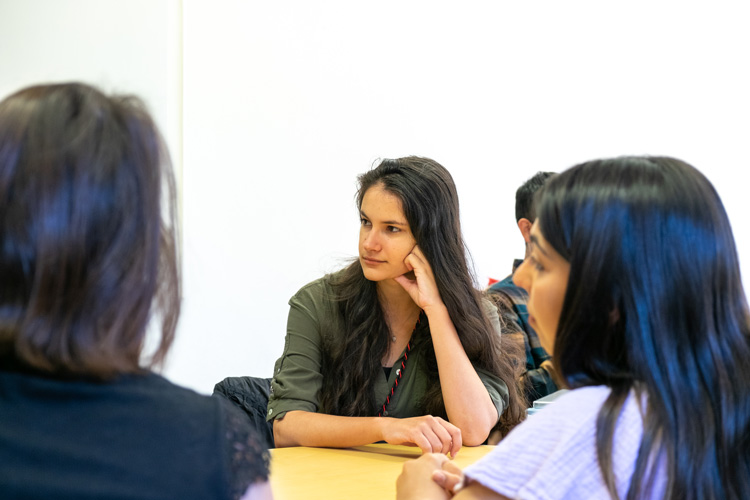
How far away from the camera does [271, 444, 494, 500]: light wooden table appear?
4.79 ft

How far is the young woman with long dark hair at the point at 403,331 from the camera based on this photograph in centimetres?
207

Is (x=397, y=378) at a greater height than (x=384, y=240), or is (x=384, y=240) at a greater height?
(x=384, y=240)

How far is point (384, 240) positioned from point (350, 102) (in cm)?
169

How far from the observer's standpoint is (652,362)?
95 centimetres

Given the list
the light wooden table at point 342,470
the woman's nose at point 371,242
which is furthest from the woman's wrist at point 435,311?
the light wooden table at point 342,470

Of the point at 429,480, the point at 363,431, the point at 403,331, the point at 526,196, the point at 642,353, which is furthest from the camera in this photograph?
the point at 526,196

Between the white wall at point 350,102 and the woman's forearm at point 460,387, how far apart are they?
138 cm

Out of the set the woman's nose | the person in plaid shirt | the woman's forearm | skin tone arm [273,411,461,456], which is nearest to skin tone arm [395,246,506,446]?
the woman's forearm

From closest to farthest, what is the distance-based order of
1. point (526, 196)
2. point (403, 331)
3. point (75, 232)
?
point (75, 232) → point (403, 331) → point (526, 196)

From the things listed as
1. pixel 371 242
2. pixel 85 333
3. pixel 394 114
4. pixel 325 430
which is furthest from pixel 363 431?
pixel 394 114

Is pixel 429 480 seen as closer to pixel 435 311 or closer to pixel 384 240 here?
pixel 435 311

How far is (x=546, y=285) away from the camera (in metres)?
1.05

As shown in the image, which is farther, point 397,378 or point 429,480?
point 397,378

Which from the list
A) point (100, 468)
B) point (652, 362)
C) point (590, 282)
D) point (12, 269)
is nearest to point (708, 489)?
point (652, 362)
